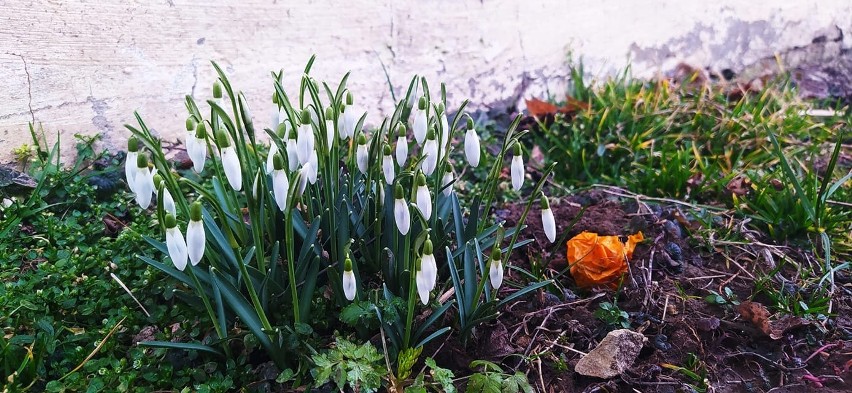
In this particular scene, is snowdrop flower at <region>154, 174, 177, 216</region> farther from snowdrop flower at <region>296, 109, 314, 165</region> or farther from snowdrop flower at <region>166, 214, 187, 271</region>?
snowdrop flower at <region>296, 109, 314, 165</region>

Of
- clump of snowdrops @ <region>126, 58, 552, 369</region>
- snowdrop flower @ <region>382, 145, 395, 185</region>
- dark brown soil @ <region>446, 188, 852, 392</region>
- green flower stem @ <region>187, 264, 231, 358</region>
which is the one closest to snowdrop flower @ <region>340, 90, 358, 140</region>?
clump of snowdrops @ <region>126, 58, 552, 369</region>

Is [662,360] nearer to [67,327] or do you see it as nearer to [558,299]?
[558,299]

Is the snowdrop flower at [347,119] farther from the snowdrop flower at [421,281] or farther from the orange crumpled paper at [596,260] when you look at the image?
the orange crumpled paper at [596,260]

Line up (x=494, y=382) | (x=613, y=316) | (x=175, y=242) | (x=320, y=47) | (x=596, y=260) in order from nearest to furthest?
(x=175, y=242), (x=494, y=382), (x=613, y=316), (x=596, y=260), (x=320, y=47)

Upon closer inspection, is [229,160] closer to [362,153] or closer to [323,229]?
[362,153]

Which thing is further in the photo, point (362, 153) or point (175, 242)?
point (362, 153)

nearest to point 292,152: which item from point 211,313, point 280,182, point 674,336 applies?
point 280,182
